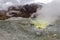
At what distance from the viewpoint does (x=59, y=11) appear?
6.91 feet

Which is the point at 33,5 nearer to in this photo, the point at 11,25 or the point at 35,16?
the point at 35,16

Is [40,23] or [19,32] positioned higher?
[40,23]

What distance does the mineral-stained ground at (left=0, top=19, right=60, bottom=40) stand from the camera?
172cm

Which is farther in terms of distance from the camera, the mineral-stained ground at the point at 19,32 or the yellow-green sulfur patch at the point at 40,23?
the yellow-green sulfur patch at the point at 40,23

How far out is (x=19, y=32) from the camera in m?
1.79

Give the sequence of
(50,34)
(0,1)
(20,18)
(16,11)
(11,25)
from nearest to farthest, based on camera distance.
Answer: (50,34)
(11,25)
(20,18)
(16,11)
(0,1)

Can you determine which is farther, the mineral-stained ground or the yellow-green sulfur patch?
the yellow-green sulfur patch

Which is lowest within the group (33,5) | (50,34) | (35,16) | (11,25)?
(50,34)

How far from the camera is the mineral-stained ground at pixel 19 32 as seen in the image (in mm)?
1721

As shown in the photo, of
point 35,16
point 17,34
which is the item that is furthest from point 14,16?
point 17,34

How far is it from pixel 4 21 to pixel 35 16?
33cm

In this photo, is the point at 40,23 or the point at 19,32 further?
the point at 40,23

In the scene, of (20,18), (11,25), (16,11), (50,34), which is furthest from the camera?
(16,11)

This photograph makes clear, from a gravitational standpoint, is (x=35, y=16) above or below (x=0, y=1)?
below
